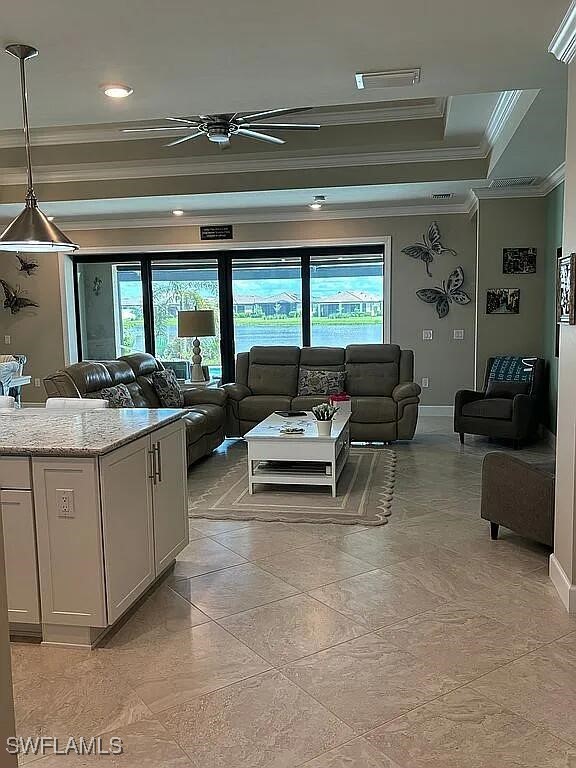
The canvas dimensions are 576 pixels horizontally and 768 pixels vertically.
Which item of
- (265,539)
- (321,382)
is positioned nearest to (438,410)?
(321,382)

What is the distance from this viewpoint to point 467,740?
2.12m

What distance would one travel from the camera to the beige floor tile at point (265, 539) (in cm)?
384

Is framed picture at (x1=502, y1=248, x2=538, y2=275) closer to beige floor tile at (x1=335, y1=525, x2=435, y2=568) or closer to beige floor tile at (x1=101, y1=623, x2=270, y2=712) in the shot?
beige floor tile at (x1=335, y1=525, x2=435, y2=568)

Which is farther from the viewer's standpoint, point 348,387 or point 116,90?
point 348,387

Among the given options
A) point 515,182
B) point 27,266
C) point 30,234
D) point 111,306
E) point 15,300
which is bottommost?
point 111,306

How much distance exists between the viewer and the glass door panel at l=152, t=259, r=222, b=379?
29.5 feet

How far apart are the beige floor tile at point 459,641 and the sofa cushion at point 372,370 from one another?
4103mm

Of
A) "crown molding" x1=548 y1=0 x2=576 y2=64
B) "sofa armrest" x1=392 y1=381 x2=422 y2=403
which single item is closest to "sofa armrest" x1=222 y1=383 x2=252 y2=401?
"sofa armrest" x1=392 y1=381 x2=422 y2=403

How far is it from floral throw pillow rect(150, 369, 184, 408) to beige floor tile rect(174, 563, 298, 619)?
9.64 feet

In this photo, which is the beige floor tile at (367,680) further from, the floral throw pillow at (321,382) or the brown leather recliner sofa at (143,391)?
the floral throw pillow at (321,382)

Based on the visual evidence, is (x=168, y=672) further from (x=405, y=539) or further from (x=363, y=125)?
(x=363, y=125)

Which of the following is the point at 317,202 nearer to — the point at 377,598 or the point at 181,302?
the point at 181,302

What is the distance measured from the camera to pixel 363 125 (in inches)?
257

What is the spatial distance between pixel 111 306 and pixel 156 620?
6.94 m
